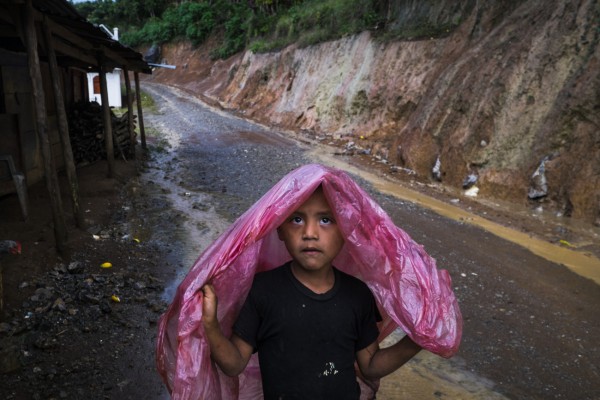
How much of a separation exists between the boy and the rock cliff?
7824mm

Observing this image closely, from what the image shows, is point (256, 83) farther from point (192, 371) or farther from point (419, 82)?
point (192, 371)

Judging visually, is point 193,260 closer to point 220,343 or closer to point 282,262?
point 282,262

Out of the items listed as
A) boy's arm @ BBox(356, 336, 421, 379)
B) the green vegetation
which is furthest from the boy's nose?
the green vegetation

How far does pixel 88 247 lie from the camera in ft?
19.9

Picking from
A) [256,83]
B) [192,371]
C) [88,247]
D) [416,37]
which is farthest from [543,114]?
[256,83]

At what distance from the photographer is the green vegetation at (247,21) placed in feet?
66.5

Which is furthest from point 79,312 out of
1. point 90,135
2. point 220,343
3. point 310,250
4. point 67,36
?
point 90,135

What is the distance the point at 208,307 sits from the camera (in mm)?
1691

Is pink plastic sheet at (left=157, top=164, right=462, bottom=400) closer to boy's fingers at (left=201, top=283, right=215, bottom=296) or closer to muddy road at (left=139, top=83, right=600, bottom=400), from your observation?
boy's fingers at (left=201, top=283, right=215, bottom=296)

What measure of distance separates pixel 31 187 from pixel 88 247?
118 inches

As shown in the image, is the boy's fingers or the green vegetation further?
the green vegetation

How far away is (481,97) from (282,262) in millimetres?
10846

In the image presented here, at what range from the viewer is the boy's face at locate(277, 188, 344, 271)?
1.81 m

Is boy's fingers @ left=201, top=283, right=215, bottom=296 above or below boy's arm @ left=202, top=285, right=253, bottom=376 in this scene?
above
